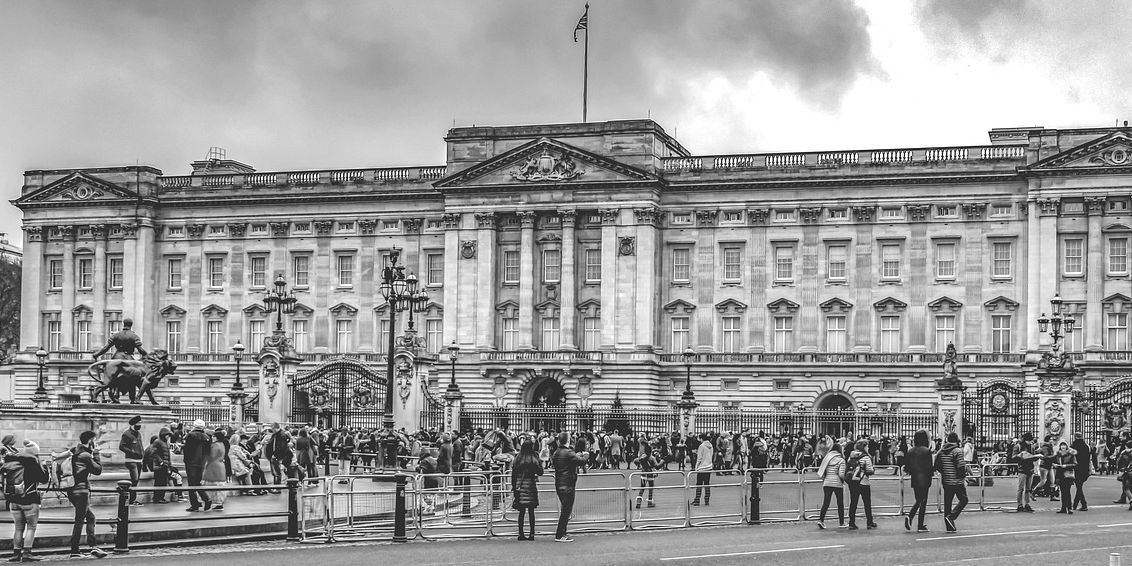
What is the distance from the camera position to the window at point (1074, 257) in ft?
235

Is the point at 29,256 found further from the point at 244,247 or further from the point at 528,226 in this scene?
the point at 528,226

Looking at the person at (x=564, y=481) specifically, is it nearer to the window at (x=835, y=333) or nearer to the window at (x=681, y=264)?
the window at (x=835, y=333)

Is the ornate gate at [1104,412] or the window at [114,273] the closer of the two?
the ornate gate at [1104,412]

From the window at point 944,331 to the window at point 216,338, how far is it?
34.9 meters

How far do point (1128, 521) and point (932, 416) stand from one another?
112 ft

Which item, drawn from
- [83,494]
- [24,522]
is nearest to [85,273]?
[83,494]

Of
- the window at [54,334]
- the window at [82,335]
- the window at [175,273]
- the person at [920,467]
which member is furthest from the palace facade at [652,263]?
the person at [920,467]

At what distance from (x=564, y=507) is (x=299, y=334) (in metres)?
56.6

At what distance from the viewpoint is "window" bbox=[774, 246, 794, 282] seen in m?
76.4

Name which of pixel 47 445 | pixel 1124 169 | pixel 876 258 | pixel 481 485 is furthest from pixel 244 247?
pixel 481 485

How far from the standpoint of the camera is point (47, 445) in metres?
35.2

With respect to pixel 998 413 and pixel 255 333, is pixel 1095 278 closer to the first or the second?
pixel 998 413

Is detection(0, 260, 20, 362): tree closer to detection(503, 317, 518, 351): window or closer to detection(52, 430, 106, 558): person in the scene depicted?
detection(503, 317, 518, 351): window

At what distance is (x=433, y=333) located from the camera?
8125 cm
